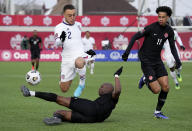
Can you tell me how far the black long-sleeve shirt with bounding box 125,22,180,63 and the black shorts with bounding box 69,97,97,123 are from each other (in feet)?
6.20

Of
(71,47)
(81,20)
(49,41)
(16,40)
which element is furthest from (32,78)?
(81,20)

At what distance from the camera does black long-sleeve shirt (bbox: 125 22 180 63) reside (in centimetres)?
1020

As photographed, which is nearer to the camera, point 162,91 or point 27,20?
point 162,91

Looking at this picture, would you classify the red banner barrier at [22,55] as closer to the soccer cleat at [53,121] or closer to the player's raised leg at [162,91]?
the player's raised leg at [162,91]

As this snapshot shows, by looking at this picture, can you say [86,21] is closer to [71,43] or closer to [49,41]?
[49,41]

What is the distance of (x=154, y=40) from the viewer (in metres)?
10.3

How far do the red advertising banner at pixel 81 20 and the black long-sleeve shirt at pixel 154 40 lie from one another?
117 ft

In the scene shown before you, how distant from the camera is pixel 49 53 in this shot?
40688mm

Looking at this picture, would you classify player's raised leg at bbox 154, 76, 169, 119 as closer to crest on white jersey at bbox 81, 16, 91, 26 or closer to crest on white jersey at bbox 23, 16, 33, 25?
crest on white jersey at bbox 81, 16, 91, 26

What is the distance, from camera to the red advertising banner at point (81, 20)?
151 ft

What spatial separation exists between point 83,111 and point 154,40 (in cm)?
255

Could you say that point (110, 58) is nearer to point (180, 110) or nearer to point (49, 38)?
point (49, 38)

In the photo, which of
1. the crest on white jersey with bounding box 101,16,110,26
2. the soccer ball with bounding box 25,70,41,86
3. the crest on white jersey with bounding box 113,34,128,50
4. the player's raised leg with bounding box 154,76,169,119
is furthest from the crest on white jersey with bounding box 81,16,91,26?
the player's raised leg with bounding box 154,76,169,119

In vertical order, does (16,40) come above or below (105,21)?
below
